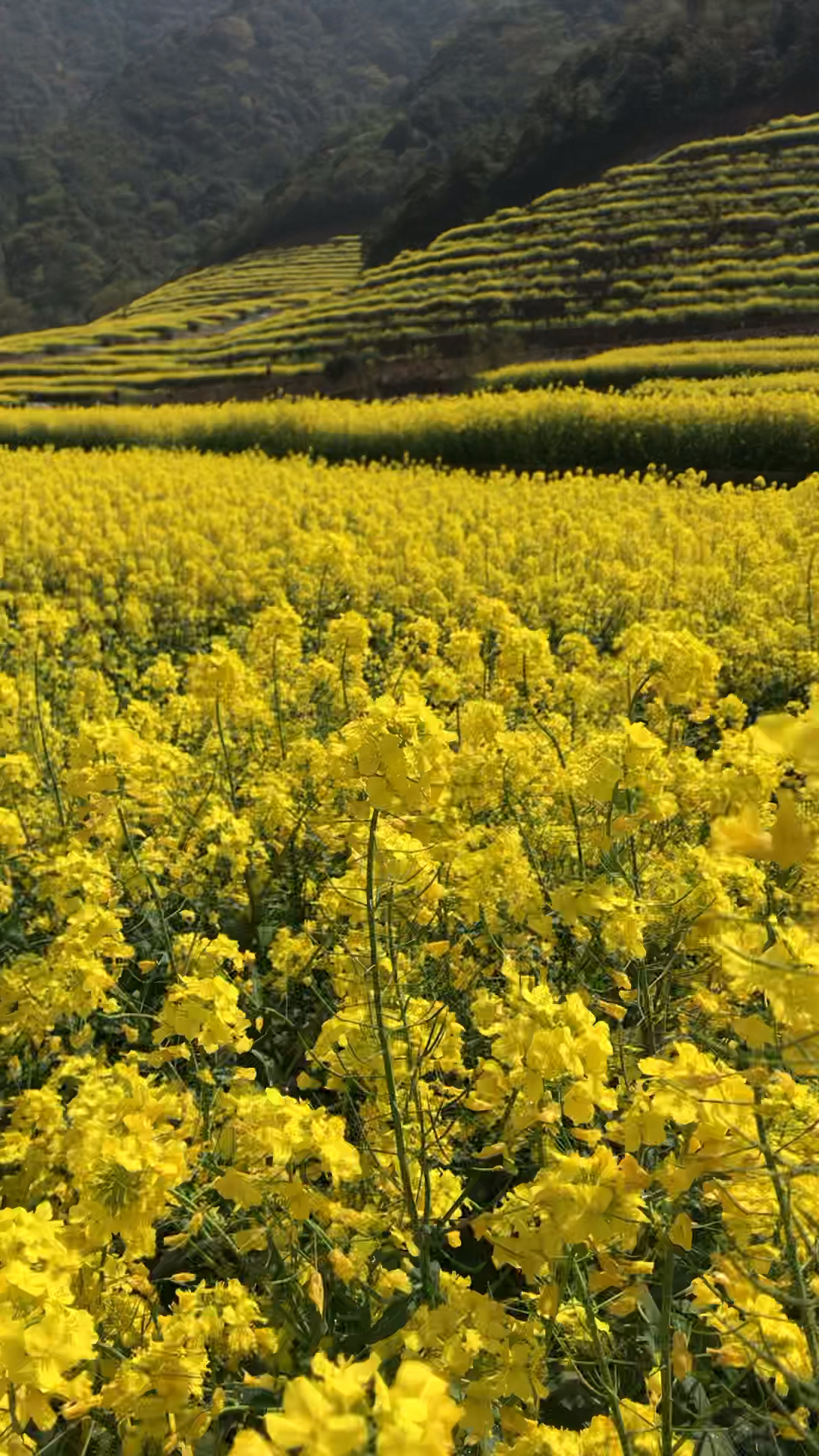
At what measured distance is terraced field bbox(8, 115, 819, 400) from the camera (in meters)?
27.6

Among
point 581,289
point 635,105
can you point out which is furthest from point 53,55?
point 581,289

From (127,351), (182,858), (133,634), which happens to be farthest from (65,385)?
(182,858)

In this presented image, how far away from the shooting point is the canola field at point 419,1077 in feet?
4.24

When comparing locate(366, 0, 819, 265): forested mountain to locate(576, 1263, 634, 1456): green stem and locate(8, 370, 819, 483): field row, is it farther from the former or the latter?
locate(576, 1263, 634, 1456): green stem

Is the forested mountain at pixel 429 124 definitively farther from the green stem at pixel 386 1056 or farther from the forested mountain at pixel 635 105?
the green stem at pixel 386 1056

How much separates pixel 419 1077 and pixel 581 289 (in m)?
34.0

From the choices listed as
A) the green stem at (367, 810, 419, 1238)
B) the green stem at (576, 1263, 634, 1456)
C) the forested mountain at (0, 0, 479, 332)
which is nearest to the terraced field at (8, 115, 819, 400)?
the green stem at (367, 810, 419, 1238)

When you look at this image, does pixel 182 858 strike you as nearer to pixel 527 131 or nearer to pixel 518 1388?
pixel 518 1388

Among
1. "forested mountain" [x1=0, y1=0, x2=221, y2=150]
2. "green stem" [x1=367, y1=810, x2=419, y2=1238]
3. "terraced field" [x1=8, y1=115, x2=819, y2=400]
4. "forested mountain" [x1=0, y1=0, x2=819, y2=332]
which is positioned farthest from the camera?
"forested mountain" [x1=0, y1=0, x2=221, y2=150]

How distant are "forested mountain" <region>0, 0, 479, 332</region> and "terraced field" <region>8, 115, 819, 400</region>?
61.7 metres

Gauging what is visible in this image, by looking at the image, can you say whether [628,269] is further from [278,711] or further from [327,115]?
[327,115]

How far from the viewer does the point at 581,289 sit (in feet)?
104

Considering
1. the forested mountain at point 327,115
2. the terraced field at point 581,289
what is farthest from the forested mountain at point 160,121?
the terraced field at point 581,289

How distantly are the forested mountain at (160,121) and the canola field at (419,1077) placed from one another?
99478 mm
